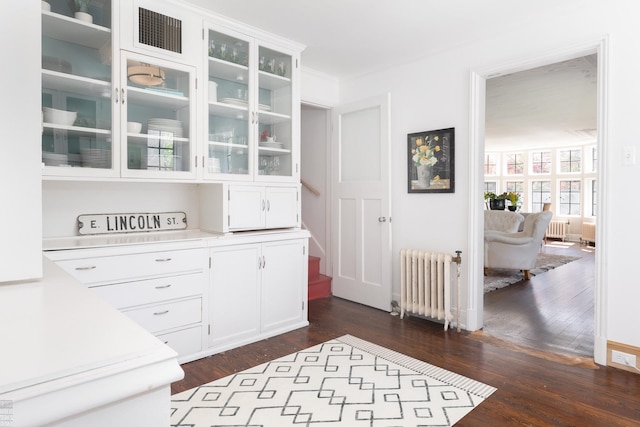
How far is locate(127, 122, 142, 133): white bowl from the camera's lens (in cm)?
249

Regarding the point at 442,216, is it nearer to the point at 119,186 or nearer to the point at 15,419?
the point at 119,186

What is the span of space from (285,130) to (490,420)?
257cm

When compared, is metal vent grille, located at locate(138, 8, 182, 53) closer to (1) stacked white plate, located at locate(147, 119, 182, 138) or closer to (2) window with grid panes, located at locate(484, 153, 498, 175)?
(1) stacked white plate, located at locate(147, 119, 182, 138)

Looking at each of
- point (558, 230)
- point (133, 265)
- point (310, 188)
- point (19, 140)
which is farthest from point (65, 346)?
point (558, 230)

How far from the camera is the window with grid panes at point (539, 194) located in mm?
10258

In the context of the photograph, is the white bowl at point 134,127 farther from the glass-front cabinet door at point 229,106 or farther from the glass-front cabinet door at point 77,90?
the glass-front cabinet door at point 229,106

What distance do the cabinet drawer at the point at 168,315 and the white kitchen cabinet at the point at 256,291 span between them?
14cm

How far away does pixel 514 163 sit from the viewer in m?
10.8

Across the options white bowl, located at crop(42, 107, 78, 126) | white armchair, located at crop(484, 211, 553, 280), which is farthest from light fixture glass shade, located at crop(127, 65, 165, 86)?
white armchair, located at crop(484, 211, 553, 280)

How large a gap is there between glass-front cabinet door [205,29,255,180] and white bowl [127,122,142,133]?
0.46 metres

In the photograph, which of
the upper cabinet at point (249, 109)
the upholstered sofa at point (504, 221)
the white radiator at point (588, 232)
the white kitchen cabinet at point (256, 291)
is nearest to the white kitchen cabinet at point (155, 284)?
the white kitchen cabinet at point (256, 291)

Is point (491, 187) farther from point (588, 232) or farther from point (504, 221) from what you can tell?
point (504, 221)

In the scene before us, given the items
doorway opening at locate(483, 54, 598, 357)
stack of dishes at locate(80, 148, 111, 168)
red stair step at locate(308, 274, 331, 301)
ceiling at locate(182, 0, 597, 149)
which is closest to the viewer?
stack of dishes at locate(80, 148, 111, 168)

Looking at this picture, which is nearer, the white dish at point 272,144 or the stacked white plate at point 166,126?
the stacked white plate at point 166,126
